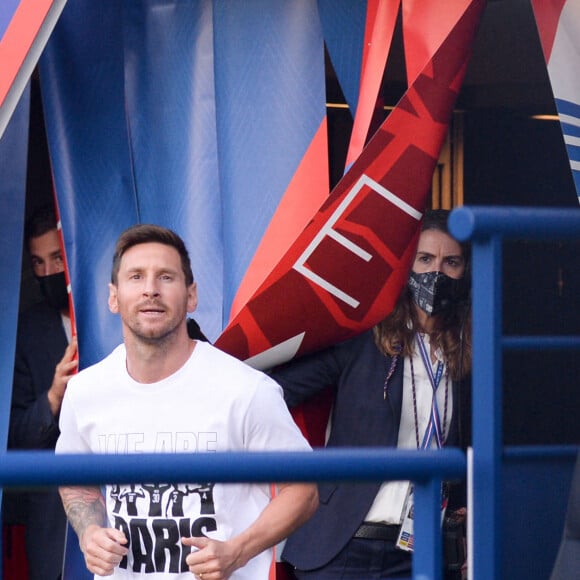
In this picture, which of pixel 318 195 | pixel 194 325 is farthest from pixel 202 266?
pixel 318 195

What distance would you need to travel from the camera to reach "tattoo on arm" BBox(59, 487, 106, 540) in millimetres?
2949

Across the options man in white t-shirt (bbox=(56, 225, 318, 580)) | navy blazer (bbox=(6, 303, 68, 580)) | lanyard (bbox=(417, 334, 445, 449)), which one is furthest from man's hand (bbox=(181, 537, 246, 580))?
navy blazer (bbox=(6, 303, 68, 580))

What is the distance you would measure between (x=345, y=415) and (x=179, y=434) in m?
0.63

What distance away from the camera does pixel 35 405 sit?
3693mm

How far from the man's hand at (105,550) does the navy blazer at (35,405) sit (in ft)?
3.18

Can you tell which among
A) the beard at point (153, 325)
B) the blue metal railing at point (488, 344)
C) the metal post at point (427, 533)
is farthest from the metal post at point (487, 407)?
the beard at point (153, 325)

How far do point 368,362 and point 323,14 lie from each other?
0.98 meters

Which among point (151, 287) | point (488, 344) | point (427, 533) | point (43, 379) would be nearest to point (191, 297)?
point (151, 287)

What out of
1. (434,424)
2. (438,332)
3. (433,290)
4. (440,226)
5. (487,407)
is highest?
(440,226)

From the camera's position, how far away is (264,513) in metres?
2.81

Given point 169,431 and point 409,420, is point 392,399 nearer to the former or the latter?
point 409,420

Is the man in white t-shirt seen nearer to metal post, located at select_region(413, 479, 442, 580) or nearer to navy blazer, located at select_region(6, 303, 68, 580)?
navy blazer, located at select_region(6, 303, 68, 580)

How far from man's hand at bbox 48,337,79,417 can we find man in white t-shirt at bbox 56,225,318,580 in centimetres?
55

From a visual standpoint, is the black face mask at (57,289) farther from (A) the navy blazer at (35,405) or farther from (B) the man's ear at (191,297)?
(B) the man's ear at (191,297)
